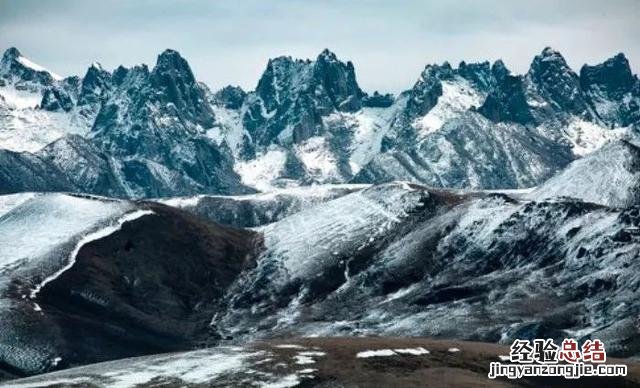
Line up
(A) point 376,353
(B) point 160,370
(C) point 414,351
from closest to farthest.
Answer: (B) point 160,370
(A) point 376,353
(C) point 414,351

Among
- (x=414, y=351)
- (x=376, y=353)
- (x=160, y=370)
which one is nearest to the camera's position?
(x=160, y=370)

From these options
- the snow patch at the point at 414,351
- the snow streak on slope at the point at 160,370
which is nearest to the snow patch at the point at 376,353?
the snow patch at the point at 414,351

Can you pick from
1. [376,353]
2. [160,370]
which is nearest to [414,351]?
[376,353]

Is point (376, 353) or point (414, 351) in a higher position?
point (376, 353)

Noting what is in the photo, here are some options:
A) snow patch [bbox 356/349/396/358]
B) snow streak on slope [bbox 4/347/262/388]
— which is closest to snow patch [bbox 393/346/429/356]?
snow patch [bbox 356/349/396/358]

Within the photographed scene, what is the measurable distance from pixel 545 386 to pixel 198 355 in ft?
131

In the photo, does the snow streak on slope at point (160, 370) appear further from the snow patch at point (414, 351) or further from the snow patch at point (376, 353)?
the snow patch at point (414, 351)

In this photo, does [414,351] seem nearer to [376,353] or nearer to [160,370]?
[376,353]

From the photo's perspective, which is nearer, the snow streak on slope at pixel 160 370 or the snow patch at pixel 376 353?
the snow streak on slope at pixel 160 370

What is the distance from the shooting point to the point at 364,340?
429ft

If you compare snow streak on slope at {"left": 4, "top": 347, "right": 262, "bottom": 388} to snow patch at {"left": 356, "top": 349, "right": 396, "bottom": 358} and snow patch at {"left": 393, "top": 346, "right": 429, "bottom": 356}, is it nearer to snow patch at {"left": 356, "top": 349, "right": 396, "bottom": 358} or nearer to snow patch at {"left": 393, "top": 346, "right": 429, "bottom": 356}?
snow patch at {"left": 356, "top": 349, "right": 396, "bottom": 358}

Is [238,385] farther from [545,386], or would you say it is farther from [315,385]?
[545,386]

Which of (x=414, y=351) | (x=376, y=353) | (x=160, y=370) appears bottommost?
(x=414, y=351)

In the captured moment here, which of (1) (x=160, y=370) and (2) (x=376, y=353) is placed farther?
(2) (x=376, y=353)
